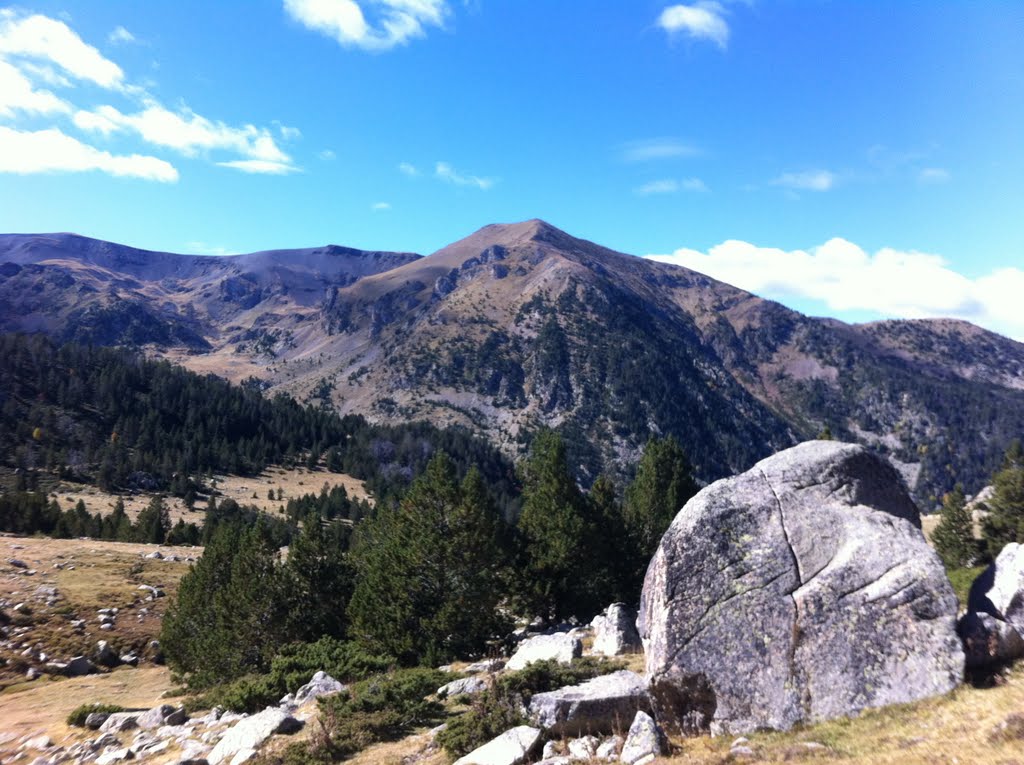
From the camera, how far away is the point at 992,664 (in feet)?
42.9

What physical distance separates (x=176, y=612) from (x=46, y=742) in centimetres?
1681

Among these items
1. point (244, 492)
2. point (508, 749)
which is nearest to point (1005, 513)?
point (508, 749)

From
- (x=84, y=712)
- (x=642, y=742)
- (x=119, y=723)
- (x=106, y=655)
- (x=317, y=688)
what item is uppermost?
(x=642, y=742)

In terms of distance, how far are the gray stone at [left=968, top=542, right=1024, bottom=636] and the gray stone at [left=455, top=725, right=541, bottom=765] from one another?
11029 mm

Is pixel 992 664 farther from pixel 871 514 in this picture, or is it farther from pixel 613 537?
pixel 613 537

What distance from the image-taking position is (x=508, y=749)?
13094 millimetres

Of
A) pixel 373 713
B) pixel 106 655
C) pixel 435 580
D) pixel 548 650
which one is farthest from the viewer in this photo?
pixel 106 655

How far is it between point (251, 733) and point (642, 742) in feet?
37.2

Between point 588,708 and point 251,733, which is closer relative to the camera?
point 588,708

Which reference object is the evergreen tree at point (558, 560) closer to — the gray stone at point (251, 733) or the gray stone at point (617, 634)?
the gray stone at point (617, 634)

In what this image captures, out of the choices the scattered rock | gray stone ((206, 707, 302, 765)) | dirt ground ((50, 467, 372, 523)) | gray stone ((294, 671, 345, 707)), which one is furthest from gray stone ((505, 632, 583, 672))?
dirt ground ((50, 467, 372, 523))

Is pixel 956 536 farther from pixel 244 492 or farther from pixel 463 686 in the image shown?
pixel 244 492

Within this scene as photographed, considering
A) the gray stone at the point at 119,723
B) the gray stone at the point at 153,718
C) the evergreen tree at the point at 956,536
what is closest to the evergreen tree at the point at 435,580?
the gray stone at the point at 153,718

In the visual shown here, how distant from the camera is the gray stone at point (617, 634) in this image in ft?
71.4
